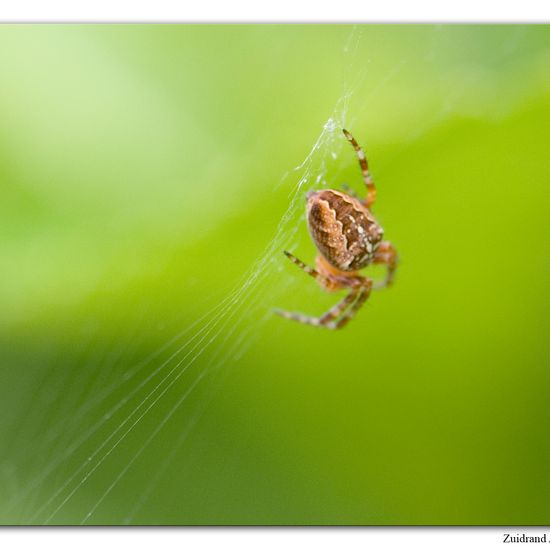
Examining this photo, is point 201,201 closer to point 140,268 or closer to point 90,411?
point 140,268

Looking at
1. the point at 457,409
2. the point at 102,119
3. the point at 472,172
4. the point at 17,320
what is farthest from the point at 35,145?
the point at 457,409

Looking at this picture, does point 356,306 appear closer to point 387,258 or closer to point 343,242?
point 387,258

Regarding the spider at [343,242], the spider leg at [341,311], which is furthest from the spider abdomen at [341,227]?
the spider leg at [341,311]

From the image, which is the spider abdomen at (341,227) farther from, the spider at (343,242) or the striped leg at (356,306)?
the striped leg at (356,306)

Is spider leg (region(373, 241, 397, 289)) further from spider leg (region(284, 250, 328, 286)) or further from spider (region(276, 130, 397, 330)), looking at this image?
spider leg (region(284, 250, 328, 286))

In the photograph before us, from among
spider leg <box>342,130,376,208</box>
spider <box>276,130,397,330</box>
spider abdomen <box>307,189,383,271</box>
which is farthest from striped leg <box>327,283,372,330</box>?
spider leg <box>342,130,376,208</box>

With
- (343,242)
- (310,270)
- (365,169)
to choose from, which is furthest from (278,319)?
(365,169)

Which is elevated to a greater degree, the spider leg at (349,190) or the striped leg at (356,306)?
the spider leg at (349,190)
